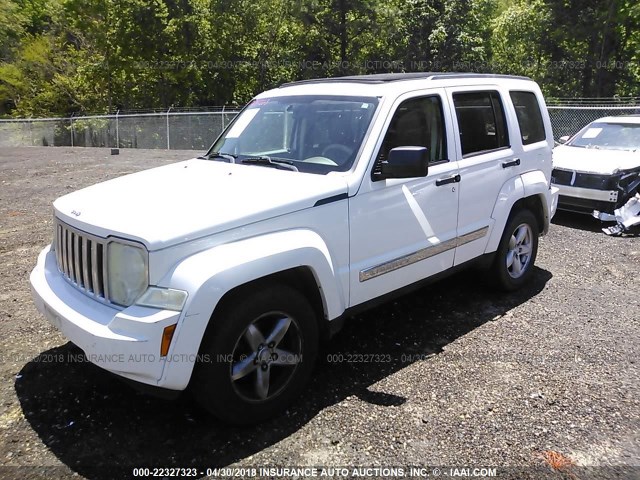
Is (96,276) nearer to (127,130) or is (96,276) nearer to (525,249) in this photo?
(525,249)

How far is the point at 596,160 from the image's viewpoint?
28.2ft

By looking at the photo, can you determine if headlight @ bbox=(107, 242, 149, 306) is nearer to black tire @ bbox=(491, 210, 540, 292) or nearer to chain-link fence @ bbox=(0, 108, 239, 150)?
black tire @ bbox=(491, 210, 540, 292)

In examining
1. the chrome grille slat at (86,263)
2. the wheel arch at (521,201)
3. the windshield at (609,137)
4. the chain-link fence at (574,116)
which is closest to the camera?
the chrome grille slat at (86,263)

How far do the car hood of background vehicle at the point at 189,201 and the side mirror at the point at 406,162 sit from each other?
357 millimetres

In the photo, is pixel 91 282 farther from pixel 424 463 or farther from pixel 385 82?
pixel 385 82

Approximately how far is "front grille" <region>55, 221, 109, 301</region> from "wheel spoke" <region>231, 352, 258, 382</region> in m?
0.83

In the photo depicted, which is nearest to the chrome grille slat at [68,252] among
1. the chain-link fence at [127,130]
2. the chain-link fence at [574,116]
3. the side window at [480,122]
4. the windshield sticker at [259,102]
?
the windshield sticker at [259,102]

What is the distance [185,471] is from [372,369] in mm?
1556

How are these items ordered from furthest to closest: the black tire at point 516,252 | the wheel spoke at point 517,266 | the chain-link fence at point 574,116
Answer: the chain-link fence at point 574,116, the wheel spoke at point 517,266, the black tire at point 516,252

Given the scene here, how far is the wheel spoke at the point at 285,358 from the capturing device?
10.6 feet

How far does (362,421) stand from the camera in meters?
3.27

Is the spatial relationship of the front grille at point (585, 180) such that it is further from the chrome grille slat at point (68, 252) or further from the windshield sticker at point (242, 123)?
the chrome grille slat at point (68, 252)

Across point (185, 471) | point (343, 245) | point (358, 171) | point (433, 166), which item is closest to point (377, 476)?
point (185, 471)

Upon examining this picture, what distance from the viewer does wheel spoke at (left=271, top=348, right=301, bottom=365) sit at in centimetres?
322
